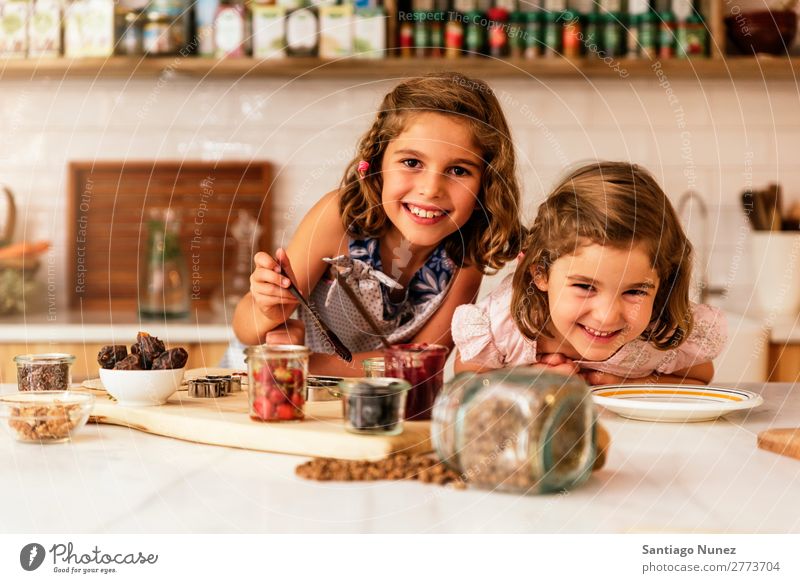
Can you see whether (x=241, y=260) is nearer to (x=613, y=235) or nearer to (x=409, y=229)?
(x=409, y=229)

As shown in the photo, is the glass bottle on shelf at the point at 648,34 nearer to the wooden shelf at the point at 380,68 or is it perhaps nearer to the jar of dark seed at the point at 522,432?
the wooden shelf at the point at 380,68

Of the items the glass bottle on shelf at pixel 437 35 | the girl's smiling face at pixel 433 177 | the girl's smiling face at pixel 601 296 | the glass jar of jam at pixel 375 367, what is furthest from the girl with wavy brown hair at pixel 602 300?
the glass bottle on shelf at pixel 437 35

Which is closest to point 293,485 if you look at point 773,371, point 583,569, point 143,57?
point 583,569

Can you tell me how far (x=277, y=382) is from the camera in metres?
0.72

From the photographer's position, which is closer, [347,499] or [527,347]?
[347,499]

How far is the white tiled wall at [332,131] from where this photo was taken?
6.18 ft

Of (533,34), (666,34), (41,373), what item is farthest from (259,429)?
(666,34)

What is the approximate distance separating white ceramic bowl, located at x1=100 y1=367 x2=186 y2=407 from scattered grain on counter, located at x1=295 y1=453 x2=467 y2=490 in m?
0.21

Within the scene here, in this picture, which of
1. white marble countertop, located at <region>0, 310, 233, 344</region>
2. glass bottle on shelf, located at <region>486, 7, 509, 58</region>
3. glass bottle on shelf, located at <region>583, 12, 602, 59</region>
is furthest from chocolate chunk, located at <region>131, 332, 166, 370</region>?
glass bottle on shelf, located at <region>583, 12, 602, 59</region>

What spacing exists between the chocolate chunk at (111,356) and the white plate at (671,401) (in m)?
0.43

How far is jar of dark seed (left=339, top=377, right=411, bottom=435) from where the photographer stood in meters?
0.67

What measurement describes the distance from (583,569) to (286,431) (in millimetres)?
242

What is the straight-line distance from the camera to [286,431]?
0.69 metres

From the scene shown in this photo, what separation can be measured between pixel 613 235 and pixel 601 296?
0.07 meters
